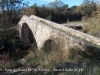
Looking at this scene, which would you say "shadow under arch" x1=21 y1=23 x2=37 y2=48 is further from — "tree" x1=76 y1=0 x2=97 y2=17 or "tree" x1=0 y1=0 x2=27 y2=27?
"tree" x1=76 y1=0 x2=97 y2=17

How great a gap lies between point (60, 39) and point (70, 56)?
1959mm

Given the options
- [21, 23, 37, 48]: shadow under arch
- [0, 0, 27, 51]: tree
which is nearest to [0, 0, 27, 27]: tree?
[0, 0, 27, 51]: tree

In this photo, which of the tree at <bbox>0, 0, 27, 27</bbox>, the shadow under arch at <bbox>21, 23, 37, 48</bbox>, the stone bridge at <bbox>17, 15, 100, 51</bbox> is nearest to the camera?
the stone bridge at <bbox>17, 15, 100, 51</bbox>

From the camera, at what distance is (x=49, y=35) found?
551 inches

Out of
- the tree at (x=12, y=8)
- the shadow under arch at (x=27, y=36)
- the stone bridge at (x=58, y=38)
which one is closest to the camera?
the stone bridge at (x=58, y=38)

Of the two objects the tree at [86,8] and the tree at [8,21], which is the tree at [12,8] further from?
the tree at [86,8]

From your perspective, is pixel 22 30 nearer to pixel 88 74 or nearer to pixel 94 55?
pixel 94 55

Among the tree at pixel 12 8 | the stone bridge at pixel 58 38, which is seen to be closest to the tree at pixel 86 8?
the tree at pixel 12 8

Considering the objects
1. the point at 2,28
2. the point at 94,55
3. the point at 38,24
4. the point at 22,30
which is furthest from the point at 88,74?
the point at 22,30

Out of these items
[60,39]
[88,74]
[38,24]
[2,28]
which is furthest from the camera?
[2,28]

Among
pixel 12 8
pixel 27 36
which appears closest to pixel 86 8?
pixel 12 8

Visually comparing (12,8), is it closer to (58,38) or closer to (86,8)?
(86,8)

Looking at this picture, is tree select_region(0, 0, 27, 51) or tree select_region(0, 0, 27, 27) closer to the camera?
tree select_region(0, 0, 27, 51)

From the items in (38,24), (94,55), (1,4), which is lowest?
(94,55)
